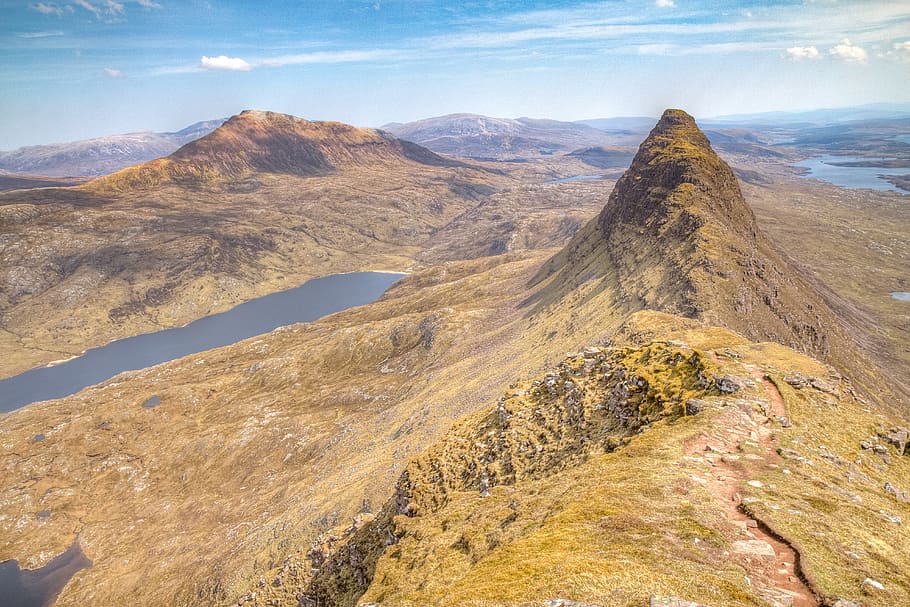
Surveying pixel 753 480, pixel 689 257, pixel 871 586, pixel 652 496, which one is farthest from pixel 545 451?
pixel 689 257

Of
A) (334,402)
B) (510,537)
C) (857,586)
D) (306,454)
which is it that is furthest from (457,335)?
(857,586)

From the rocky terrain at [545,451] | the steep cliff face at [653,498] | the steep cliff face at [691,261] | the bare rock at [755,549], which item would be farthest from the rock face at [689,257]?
the bare rock at [755,549]

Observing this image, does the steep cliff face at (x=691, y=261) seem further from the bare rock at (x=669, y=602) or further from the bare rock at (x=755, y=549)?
the bare rock at (x=669, y=602)

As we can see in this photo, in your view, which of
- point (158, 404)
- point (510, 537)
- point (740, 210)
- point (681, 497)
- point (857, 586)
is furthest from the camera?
point (158, 404)

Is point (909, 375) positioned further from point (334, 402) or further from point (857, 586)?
point (334, 402)

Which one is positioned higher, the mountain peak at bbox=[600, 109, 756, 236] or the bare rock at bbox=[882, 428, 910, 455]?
the mountain peak at bbox=[600, 109, 756, 236]

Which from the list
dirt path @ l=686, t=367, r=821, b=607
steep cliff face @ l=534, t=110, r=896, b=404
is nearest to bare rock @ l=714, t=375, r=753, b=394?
dirt path @ l=686, t=367, r=821, b=607

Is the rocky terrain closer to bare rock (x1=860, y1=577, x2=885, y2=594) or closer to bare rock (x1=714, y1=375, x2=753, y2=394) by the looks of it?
bare rock (x1=860, y1=577, x2=885, y2=594)
